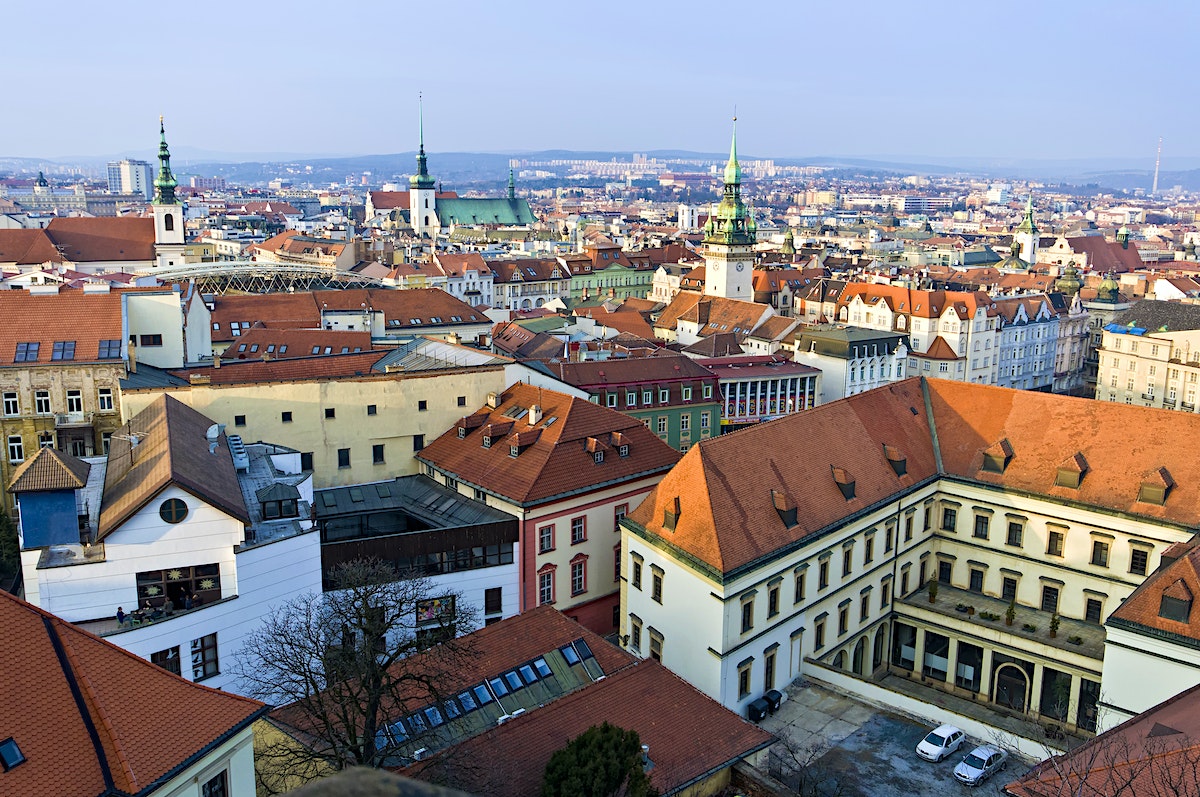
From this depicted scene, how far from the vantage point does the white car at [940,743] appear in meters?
37.6

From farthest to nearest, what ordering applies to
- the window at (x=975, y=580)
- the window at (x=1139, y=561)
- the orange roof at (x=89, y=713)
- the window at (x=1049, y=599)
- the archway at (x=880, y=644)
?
the window at (x=975, y=580)
the archway at (x=880, y=644)
the window at (x=1049, y=599)
the window at (x=1139, y=561)
the orange roof at (x=89, y=713)

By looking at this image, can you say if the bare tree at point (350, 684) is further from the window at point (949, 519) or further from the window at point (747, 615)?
the window at point (949, 519)

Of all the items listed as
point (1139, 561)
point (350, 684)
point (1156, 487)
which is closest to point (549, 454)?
point (350, 684)

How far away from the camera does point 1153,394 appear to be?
98.8m

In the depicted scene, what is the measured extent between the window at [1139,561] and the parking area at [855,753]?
14803mm

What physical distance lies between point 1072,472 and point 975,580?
7975 millimetres

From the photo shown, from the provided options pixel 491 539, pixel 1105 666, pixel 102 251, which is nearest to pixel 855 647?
pixel 1105 666

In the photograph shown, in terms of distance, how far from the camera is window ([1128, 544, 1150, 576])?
4772cm

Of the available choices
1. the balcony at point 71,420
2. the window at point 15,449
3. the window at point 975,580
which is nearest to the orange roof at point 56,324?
the balcony at point 71,420

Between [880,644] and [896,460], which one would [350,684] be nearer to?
[880,644]

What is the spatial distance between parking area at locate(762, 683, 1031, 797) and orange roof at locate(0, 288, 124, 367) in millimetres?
38951

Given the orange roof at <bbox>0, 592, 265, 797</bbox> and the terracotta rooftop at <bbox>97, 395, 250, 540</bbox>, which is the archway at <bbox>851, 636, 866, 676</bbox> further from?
the orange roof at <bbox>0, 592, 265, 797</bbox>

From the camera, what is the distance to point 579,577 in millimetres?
49781

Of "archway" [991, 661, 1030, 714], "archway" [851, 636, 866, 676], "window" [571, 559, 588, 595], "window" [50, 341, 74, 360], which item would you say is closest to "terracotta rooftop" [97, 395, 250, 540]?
"window" [50, 341, 74, 360]
